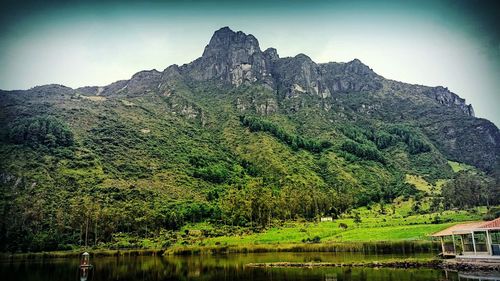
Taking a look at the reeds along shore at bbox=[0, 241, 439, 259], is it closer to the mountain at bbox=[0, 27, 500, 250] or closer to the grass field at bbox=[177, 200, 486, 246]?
the grass field at bbox=[177, 200, 486, 246]

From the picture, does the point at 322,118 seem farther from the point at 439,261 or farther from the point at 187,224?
the point at 439,261

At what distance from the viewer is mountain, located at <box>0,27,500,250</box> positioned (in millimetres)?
77500

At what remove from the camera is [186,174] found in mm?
111500

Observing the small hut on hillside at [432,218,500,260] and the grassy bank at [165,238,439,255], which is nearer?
the small hut on hillside at [432,218,500,260]

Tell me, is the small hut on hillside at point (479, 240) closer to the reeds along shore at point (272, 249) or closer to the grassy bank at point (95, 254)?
the reeds along shore at point (272, 249)

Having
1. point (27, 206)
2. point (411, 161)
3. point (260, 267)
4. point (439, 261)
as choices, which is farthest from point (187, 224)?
point (411, 161)

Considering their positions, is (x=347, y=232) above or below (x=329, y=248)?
above

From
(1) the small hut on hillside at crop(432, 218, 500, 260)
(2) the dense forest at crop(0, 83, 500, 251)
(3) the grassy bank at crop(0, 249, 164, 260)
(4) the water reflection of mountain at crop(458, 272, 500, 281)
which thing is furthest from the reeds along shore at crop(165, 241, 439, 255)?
(2) the dense forest at crop(0, 83, 500, 251)

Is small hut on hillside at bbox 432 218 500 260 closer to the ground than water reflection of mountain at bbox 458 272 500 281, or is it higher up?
higher up

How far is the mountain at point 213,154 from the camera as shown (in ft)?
254

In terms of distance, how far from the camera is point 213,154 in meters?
131

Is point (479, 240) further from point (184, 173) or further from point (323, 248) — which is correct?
point (184, 173)

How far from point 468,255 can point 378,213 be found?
5513 centimetres

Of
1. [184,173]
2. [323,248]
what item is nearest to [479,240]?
[323,248]
